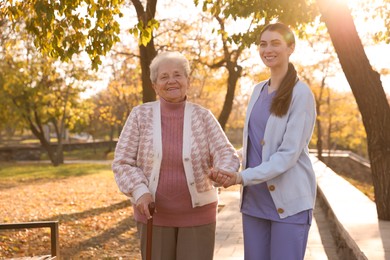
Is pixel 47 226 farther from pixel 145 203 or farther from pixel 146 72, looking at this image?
pixel 146 72

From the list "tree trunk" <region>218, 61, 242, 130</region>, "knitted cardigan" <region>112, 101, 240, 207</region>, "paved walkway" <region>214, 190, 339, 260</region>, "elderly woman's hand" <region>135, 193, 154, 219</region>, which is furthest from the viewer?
"tree trunk" <region>218, 61, 242, 130</region>

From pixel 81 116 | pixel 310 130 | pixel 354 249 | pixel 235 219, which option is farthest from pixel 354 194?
pixel 81 116

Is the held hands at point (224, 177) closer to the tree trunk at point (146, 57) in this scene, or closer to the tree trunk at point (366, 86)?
the tree trunk at point (366, 86)

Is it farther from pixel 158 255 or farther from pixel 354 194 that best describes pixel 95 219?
pixel 158 255

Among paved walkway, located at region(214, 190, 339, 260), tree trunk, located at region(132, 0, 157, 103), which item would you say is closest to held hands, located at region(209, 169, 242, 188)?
paved walkway, located at region(214, 190, 339, 260)

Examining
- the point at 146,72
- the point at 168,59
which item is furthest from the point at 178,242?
the point at 146,72

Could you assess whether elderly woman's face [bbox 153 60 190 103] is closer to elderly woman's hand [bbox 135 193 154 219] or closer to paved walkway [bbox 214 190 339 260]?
elderly woman's hand [bbox 135 193 154 219]

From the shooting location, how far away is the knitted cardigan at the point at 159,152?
3242 mm

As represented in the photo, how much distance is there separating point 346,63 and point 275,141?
15.3 feet

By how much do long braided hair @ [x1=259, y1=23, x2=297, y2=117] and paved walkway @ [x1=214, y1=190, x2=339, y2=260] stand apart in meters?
3.96

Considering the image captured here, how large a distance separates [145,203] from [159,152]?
0.96ft

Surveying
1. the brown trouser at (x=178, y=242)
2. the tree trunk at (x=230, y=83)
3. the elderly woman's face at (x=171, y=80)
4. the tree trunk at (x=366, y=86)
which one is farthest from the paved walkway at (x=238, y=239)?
the tree trunk at (x=230, y=83)

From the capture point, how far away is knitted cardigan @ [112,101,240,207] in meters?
3.24

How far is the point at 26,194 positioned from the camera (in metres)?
15.2
